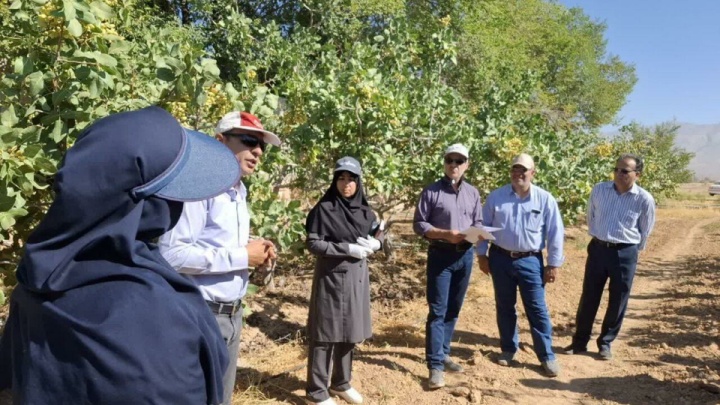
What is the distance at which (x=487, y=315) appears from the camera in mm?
6570

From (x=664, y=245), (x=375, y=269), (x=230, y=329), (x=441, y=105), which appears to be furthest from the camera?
(x=664, y=245)

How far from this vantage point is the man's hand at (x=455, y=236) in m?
4.22

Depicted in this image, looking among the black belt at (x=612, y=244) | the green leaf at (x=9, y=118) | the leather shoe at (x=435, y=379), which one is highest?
the green leaf at (x=9, y=118)

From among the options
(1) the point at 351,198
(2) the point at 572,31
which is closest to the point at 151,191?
(1) the point at 351,198

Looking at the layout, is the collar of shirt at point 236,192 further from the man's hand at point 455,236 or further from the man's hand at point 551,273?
the man's hand at point 551,273

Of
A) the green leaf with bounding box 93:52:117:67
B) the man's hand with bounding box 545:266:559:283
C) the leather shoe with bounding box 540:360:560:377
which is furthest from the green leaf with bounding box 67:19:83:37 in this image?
the leather shoe with bounding box 540:360:560:377

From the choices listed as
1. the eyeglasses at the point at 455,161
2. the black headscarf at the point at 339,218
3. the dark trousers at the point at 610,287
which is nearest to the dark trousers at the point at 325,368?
the black headscarf at the point at 339,218

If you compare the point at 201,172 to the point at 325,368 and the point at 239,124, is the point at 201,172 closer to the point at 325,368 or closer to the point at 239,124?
the point at 239,124

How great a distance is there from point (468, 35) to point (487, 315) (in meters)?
13.8

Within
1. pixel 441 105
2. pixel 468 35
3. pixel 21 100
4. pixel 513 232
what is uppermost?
pixel 468 35

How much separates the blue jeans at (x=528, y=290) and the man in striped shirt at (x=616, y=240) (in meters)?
0.67

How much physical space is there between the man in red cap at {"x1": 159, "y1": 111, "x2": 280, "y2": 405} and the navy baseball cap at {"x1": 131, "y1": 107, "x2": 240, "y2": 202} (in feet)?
3.46

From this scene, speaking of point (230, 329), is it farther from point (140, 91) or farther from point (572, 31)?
point (572, 31)

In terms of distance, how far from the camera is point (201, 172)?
1.32 meters
